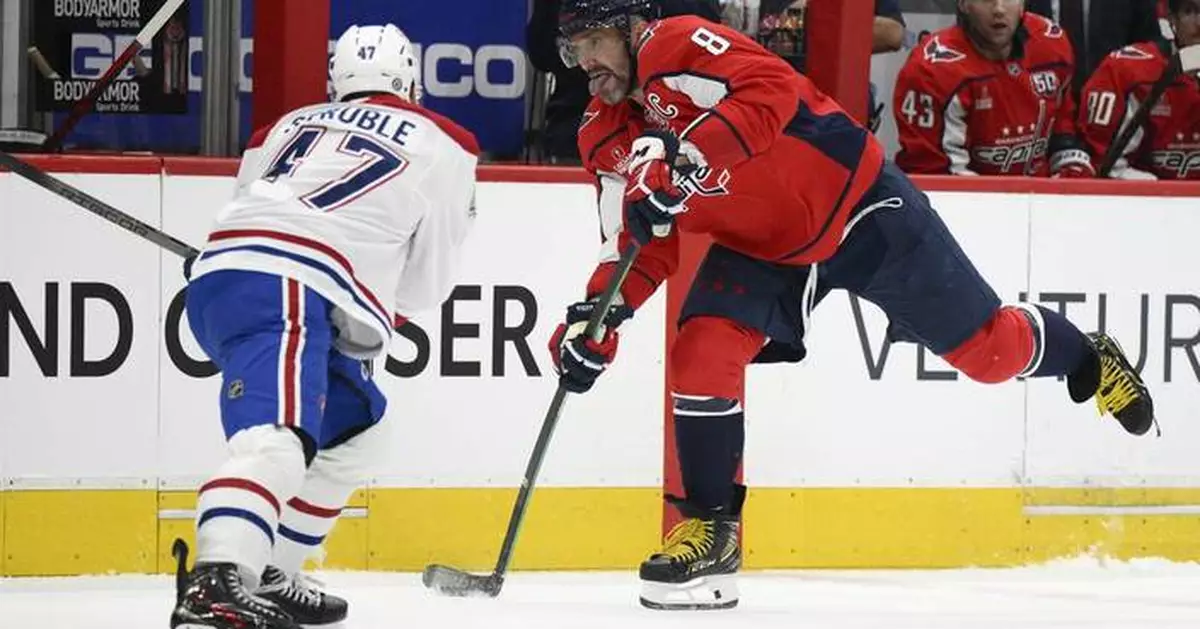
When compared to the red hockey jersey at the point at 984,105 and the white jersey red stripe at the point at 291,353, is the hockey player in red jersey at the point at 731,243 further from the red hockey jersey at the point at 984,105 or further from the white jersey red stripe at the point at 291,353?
the red hockey jersey at the point at 984,105

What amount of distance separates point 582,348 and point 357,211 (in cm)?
69

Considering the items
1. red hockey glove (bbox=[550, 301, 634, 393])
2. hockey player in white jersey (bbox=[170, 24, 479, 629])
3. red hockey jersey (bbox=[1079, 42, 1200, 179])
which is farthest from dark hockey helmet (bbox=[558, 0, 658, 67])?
red hockey jersey (bbox=[1079, 42, 1200, 179])

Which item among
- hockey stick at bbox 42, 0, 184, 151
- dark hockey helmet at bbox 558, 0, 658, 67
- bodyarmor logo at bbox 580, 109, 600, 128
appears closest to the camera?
dark hockey helmet at bbox 558, 0, 658, 67

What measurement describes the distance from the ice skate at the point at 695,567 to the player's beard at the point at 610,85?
30.9 inches

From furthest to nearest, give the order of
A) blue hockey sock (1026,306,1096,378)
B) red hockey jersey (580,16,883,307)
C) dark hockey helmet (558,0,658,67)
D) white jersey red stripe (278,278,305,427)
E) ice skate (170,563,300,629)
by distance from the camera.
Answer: blue hockey sock (1026,306,1096,378) < dark hockey helmet (558,0,658,67) < red hockey jersey (580,16,883,307) < white jersey red stripe (278,278,305,427) < ice skate (170,563,300,629)

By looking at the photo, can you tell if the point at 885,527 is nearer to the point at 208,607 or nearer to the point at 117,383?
the point at 117,383

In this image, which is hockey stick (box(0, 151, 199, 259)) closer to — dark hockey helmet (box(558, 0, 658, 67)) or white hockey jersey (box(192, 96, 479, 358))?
white hockey jersey (box(192, 96, 479, 358))

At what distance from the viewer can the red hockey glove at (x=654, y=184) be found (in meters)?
4.08

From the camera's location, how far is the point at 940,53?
19.4 feet

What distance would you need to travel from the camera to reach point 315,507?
4.04m

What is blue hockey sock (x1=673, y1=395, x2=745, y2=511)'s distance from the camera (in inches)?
173

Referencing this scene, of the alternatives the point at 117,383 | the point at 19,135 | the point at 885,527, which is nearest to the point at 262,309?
the point at 117,383

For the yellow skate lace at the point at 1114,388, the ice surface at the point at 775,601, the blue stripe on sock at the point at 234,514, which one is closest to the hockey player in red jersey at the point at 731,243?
the ice surface at the point at 775,601

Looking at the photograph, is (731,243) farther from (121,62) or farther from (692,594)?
(121,62)
